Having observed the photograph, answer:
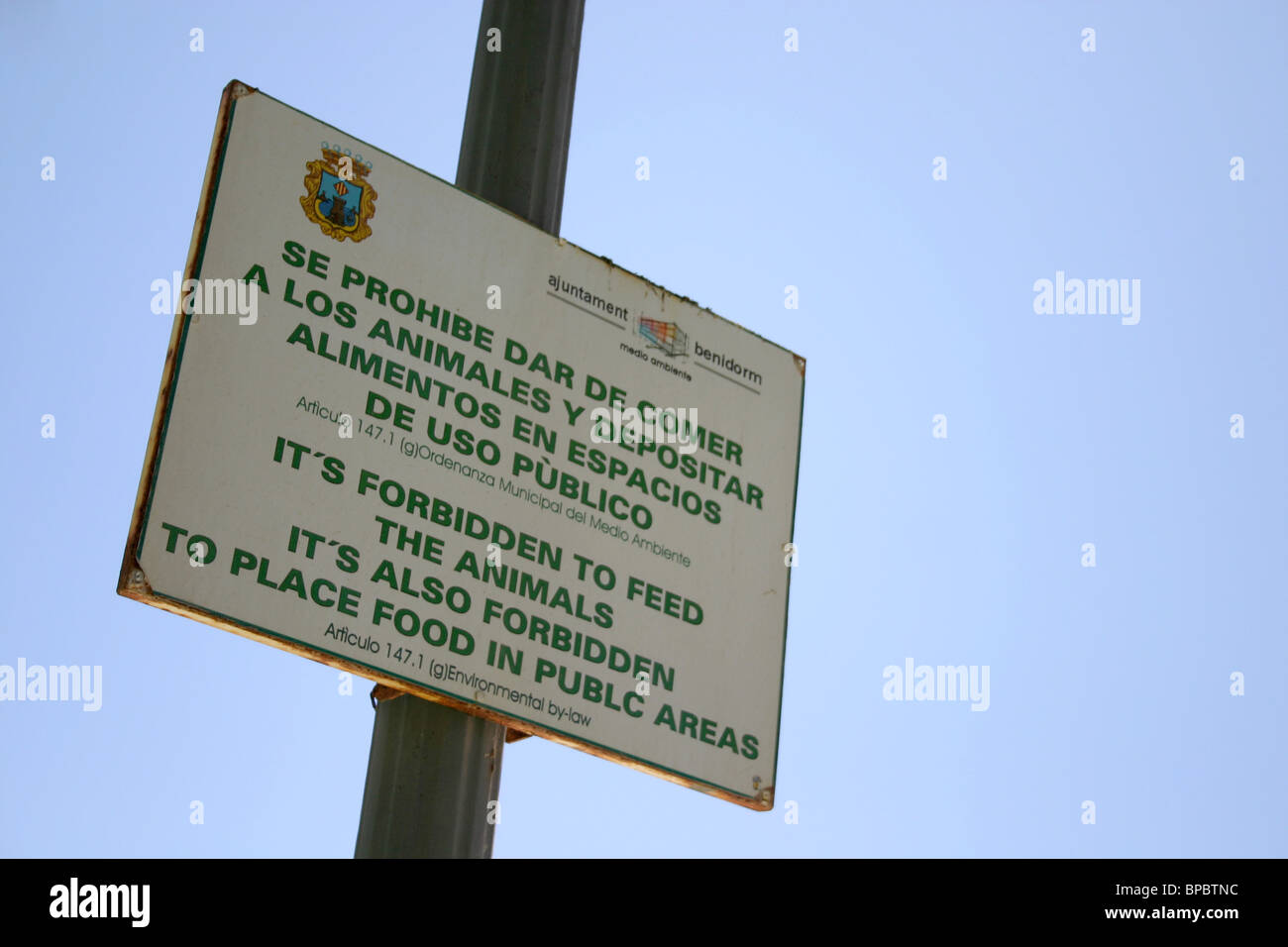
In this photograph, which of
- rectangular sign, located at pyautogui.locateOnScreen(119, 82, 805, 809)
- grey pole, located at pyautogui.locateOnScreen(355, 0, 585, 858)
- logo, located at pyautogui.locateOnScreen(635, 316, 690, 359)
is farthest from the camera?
logo, located at pyautogui.locateOnScreen(635, 316, 690, 359)

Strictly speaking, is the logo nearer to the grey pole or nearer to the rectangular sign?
the rectangular sign

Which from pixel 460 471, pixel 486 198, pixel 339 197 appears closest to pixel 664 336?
pixel 486 198

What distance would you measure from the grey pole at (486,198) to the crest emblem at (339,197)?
44cm

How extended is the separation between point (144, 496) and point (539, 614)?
1.16 m

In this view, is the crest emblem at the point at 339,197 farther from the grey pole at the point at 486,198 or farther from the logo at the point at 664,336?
the logo at the point at 664,336

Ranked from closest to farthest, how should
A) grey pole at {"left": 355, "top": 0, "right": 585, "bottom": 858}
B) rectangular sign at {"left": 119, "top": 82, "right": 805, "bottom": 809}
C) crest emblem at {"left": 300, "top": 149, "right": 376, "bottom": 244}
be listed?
grey pole at {"left": 355, "top": 0, "right": 585, "bottom": 858} → rectangular sign at {"left": 119, "top": 82, "right": 805, "bottom": 809} → crest emblem at {"left": 300, "top": 149, "right": 376, "bottom": 244}

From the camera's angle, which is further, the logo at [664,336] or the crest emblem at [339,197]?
the logo at [664,336]

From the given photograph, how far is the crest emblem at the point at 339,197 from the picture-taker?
512 cm

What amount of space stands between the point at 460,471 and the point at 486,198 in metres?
1.03

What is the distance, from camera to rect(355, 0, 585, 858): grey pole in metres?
4.50

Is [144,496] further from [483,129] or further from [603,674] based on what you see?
[483,129]

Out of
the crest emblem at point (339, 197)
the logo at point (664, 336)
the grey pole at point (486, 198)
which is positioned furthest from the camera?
the logo at point (664, 336)

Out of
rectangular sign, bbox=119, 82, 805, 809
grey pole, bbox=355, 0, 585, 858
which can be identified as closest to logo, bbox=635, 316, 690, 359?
rectangular sign, bbox=119, 82, 805, 809

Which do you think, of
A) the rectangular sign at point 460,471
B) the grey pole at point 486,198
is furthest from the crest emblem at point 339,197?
the grey pole at point 486,198
